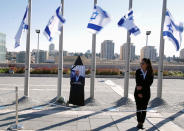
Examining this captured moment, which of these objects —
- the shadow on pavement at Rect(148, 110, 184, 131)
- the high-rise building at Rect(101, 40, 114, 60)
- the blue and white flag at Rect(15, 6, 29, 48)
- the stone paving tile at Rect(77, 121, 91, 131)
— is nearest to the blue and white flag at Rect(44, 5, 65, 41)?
the blue and white flag at Rect(15, 6, 29, 48)

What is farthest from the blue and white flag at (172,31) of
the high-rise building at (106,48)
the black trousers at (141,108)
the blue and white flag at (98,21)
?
the high-rise building at (106,48)

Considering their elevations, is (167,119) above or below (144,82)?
below

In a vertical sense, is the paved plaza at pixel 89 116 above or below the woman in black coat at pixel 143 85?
below

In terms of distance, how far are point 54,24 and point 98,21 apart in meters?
1.67

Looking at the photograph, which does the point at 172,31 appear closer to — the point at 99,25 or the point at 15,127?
the point at 99,25

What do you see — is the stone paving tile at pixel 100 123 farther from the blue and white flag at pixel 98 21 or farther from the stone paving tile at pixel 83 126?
the blue and white flag at pixel 98 21

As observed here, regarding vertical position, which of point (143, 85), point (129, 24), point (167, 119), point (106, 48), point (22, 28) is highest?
point (106, 48)

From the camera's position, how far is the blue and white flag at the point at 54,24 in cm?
755

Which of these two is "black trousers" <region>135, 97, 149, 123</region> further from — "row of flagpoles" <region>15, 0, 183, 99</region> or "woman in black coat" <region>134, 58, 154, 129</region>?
"row of flagpoles" <region>15, 0, 183, 99</region>

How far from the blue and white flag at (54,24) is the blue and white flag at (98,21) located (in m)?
1.14

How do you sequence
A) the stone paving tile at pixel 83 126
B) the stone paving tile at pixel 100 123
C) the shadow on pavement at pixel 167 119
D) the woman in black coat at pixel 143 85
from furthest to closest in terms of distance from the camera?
1. the shadow on pavement at pixel 167 119
2. the stone paving tile at pixel 100 123
3. the woman in black coat at pixel 143 85
4. the stone paving tile at pixel 83 126

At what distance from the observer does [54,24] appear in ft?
25.0

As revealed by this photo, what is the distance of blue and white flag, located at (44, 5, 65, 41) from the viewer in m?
7.55

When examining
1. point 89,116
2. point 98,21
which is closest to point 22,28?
point 98,21
